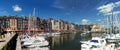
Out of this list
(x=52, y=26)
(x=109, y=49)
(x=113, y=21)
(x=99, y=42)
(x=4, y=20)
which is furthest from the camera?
(x=52, y=26)

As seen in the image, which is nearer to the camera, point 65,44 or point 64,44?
point 65,44

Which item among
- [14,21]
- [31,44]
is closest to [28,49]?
[31,44]

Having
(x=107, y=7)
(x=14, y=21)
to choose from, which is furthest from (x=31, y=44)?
(x=14, y=21)

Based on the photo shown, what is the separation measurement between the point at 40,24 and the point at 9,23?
25.9 metres

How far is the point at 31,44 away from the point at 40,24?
124422mm

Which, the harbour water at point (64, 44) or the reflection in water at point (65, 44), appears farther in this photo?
the reflection in water at point (65, 44)

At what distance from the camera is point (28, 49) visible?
4088cm

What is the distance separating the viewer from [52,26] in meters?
195

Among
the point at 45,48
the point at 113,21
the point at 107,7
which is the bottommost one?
the point at 45,48

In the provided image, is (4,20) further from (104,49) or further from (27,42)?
(104,49)

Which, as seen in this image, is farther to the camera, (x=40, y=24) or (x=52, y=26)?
(x=52, y=26)

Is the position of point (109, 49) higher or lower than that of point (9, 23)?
lower

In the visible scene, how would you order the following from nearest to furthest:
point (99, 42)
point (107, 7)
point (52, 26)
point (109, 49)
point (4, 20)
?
point (109, 49)
point (99, 42)
point (107, 7)
point (4, 20)
point (52, 26)

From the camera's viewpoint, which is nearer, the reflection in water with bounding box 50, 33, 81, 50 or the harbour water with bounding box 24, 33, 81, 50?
the harbour water with bounding box 24, 33, 81, 50
